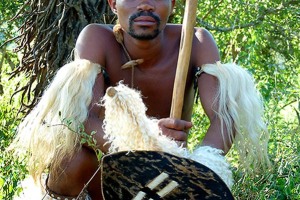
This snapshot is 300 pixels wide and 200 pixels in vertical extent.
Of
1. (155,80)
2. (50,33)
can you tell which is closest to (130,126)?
(155,80)

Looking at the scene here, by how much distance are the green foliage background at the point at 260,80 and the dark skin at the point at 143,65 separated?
43 centimetres

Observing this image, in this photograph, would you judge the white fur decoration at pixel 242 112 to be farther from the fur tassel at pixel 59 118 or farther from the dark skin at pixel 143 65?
the fur tassel at pixel 59 118

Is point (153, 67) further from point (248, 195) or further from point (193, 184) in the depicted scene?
point (193, 184)

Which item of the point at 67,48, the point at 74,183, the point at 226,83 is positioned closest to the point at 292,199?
the point at 226,83

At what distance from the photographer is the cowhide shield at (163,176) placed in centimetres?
303

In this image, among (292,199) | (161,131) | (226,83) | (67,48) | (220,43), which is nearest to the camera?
(161,131)

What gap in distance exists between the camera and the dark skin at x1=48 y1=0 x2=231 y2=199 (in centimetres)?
372

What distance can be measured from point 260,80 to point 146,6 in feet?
7.34

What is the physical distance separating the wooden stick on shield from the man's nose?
0.20 m

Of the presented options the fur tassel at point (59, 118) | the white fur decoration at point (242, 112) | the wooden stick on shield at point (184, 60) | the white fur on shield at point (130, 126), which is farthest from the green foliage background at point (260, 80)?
the white fur on shield at point (130, 126)

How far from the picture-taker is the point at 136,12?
149 inches

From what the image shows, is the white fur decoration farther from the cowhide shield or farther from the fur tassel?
the cowhide shield

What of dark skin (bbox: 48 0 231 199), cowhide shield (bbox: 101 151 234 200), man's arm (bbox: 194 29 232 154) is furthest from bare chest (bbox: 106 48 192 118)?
cowhide shield (bbox: 101 151 234 200)

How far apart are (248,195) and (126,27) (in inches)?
37.2
